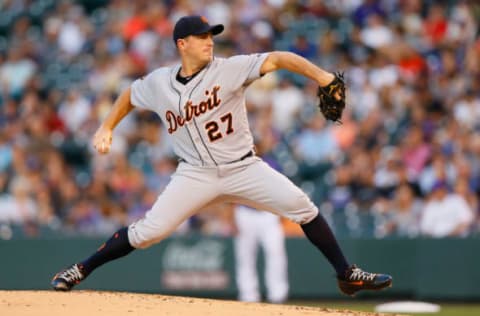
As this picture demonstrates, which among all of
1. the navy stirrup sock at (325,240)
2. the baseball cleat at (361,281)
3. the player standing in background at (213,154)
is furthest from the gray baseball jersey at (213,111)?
the baseball cleat at (361,281)

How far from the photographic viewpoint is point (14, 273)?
42.4ft

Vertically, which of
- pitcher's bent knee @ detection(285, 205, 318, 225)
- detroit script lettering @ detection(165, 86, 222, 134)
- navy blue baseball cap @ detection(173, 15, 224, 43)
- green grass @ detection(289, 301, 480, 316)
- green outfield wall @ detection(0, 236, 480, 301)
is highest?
navy blue baseball cap @ detection(173, 15, 224, 43)

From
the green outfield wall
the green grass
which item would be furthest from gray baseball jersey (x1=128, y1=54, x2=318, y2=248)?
the green outfield wall

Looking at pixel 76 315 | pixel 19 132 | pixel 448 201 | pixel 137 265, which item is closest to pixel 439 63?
pixel 448 201

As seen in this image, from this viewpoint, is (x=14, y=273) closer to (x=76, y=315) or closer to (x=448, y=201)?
(x=448, y=201)

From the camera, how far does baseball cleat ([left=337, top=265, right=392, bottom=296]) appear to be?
6844 mm

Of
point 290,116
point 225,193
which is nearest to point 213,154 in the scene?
point 225,193

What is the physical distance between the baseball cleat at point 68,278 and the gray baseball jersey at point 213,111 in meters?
1.06

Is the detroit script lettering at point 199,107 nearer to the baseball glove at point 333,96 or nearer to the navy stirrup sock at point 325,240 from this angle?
the baseball glove at point 333,96

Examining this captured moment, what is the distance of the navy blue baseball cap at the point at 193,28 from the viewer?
22.5 feet

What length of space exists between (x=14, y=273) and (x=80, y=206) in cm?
111

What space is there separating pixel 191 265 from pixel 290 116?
7.89 ft

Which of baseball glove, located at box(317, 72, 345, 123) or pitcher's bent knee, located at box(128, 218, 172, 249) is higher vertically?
baseball glove, located at box(317, 72, 345, 123)

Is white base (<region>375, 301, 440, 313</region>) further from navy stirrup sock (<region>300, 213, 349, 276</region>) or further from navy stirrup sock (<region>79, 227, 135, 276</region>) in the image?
navy stirrup sock (<region>79, 227, 135, 276</region>)
